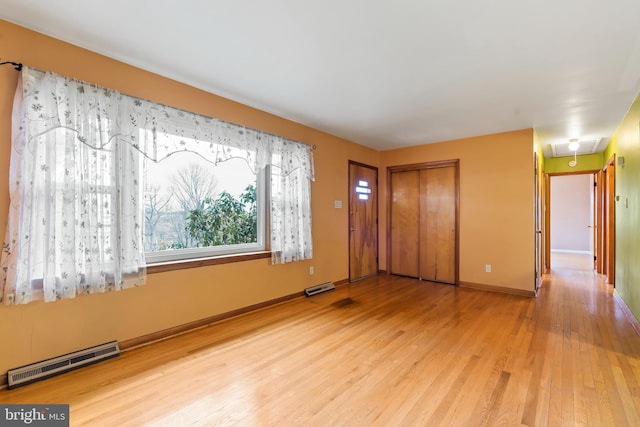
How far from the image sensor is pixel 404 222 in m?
5.55

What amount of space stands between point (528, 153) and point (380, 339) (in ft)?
11.6

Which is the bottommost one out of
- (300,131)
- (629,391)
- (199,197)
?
(629,391)

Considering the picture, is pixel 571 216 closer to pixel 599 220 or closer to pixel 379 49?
pixel 599 220

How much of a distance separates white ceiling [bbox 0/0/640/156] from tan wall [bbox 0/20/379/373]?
11 centimetres

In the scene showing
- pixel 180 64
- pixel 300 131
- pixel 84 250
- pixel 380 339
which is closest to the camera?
pixel 84 250

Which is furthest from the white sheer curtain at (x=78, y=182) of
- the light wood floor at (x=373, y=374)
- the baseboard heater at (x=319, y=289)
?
the baseboard heater at (x=319, y=289)

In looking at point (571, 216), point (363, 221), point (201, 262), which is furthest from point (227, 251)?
point (571, 216)

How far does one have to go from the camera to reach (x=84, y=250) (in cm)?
222

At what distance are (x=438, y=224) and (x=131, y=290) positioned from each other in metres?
4.55

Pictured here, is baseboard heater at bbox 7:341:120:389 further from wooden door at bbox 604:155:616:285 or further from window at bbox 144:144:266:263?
wooden door at bbox 604:155:616:285

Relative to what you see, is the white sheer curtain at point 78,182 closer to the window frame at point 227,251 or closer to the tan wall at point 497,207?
the window frame at point 227,251

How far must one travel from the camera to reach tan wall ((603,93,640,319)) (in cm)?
308

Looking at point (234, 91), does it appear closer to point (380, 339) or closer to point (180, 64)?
point (180, 64)

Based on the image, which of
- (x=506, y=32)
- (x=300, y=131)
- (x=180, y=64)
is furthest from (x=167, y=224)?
(x=506, y=32)
